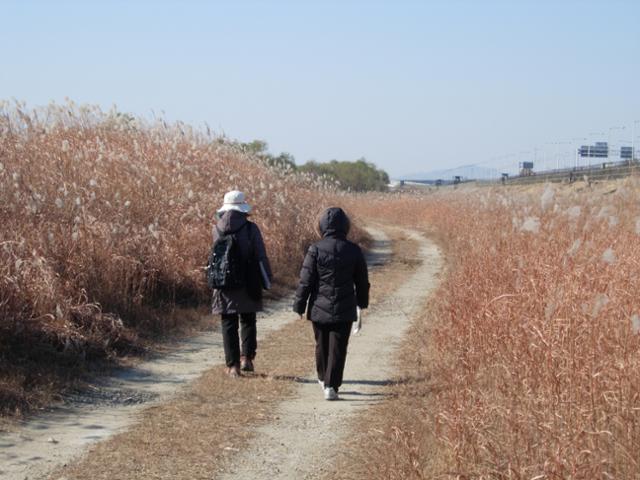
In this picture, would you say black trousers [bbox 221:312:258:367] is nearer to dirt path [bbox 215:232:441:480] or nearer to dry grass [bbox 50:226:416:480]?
dry grass [bbox 50:226:416:480]

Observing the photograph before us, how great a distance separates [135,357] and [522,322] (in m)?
4.98

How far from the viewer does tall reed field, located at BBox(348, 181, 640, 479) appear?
5.83 m

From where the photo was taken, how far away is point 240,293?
34.5ft

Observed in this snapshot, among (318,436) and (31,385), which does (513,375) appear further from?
(31,385)

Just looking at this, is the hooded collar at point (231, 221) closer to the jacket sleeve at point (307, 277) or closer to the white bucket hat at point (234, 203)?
the white bucket hat at point (234, 203)

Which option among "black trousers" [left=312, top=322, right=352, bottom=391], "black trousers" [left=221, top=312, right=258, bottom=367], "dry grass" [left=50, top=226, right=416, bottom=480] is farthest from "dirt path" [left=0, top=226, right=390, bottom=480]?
"black trousers" [left=312, top=322, right=352, bottom=391]

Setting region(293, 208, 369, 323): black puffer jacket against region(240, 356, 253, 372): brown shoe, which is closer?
region(293, 208, 369, 323): black puffer jacket

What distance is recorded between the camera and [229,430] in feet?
26.9

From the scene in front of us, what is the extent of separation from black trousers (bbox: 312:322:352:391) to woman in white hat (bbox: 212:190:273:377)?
45.3 inches

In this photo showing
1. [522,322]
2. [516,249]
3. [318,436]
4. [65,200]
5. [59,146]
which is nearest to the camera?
[318,436]

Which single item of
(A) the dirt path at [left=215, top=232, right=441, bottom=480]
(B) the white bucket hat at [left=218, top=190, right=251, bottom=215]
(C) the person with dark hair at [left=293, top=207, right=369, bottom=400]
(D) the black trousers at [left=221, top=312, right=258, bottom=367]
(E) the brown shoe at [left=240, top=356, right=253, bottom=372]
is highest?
(B) the white bucket hat at [left=218, top=190, right=251, bottom=215]

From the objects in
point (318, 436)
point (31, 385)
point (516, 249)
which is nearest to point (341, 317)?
point (318, 436)

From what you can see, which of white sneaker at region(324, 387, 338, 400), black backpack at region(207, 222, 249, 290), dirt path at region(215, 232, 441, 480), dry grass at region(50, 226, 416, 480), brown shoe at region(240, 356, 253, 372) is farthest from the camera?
brown shoe at region(240, 356, 253, 372)

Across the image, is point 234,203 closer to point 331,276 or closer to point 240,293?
point 240,293
